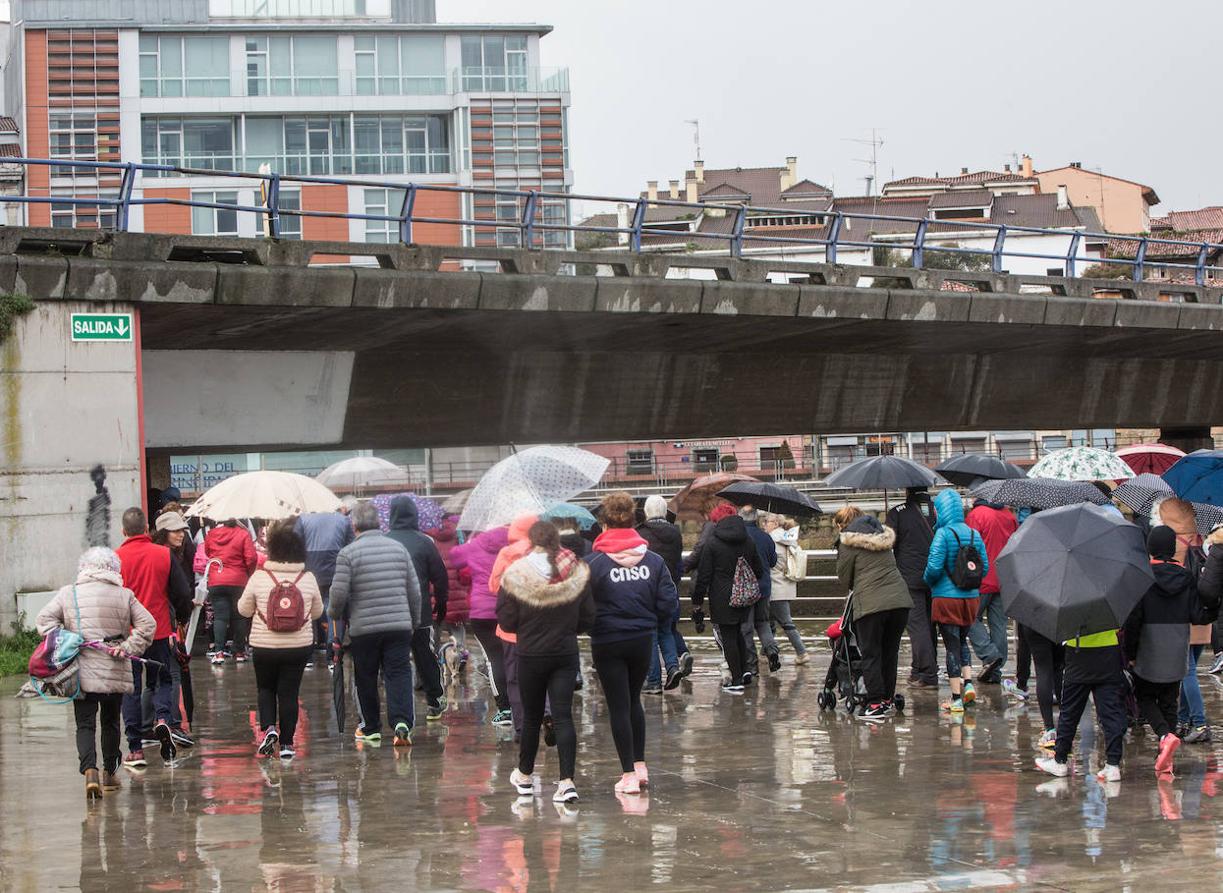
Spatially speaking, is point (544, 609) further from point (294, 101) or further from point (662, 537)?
point (294, 101)

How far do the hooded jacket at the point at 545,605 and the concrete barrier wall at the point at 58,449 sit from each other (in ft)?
28.4

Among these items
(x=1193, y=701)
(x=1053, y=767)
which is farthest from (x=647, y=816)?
(x=1193, y=701)

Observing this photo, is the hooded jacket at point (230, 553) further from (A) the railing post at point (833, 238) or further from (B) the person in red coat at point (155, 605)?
(A) the railing post at point (833, 238)

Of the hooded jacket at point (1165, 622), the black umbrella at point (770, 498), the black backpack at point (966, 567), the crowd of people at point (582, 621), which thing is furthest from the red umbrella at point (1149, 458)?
the hooded jacket at point (1165, 622)

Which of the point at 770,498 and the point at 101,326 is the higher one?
the point at 101,326

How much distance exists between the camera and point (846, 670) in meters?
13.1

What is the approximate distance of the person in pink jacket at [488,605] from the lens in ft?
41.1

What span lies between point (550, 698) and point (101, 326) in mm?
9431

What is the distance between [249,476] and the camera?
15125 mm

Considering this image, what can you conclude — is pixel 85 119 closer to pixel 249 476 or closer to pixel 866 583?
pixel 249 476

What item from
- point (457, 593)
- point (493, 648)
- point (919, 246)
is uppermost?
point (919, 246)

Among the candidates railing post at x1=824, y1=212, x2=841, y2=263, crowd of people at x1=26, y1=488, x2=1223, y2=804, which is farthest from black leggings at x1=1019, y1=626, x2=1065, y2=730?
railing post at x1=824, y1=212, x2=841, y2=263

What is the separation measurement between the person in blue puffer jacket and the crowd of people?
2cm

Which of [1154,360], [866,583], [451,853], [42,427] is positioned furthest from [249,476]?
[1154,360]
